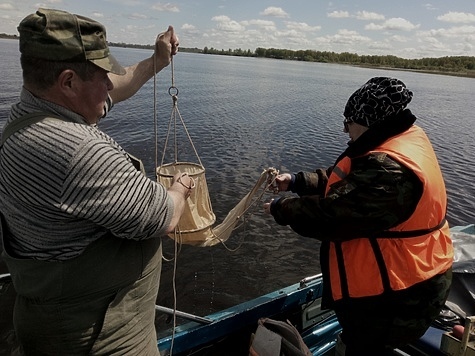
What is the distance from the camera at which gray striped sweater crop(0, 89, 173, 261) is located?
1562 mm

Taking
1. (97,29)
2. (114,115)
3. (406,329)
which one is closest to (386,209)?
(406,329)

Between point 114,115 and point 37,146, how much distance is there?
56.9ft

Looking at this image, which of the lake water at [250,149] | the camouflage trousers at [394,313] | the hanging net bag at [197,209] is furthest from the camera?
the lake water at [250,149]

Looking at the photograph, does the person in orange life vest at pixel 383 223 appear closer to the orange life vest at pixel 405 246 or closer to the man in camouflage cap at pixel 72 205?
the orange life vest at pixel 405 246

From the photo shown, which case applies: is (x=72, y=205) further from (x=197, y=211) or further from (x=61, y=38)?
(x=197, y=211)

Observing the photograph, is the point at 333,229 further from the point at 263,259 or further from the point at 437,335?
the point at 263,259

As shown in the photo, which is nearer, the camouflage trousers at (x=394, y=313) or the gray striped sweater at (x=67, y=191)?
the gray striped sweater at (x=67, y=191)

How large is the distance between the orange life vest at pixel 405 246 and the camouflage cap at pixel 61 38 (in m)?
1.57

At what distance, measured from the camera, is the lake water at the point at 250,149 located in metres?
7.62

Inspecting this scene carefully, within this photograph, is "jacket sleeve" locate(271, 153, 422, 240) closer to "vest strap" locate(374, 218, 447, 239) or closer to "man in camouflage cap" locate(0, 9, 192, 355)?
"vest strap" locate(374, 218, 447, 239)

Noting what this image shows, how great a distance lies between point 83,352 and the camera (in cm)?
193

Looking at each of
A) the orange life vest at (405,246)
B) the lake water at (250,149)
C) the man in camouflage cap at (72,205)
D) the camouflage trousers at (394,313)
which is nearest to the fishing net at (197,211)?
the man in camouflage cap at (72,205)

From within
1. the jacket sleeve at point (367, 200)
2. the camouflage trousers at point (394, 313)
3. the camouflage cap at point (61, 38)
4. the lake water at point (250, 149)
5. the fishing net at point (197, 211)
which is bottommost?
the lake water at point (250, 149)

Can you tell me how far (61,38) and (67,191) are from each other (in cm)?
60
